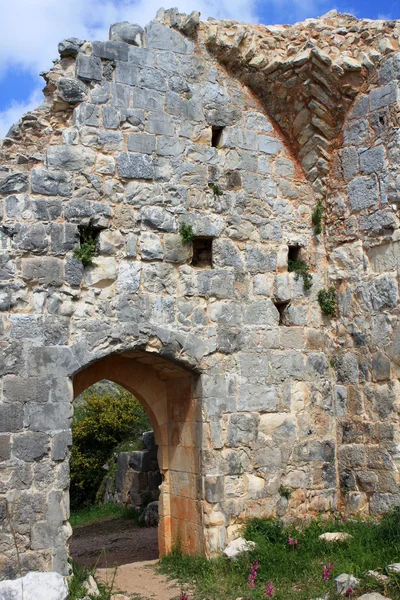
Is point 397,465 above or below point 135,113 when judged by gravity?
below

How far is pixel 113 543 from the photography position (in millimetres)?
10516

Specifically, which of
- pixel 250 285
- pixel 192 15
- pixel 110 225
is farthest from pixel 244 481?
pixel 192 15

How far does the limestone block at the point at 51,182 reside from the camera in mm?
7125

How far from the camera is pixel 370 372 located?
318 inches

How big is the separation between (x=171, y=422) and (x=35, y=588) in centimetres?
345

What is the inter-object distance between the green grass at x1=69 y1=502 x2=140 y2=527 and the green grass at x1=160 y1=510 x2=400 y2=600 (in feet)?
16.2

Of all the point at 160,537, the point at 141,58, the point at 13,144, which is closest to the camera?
the point at 13,144

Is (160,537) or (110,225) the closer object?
(110,225)

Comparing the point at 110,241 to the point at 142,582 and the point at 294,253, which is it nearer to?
the point at 294,253

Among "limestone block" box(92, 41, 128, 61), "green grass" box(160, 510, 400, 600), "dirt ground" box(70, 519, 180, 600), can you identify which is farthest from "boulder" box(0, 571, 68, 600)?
"limestone block" box(92, 41, 128, 61)

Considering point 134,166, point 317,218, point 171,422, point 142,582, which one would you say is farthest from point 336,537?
point 134,166

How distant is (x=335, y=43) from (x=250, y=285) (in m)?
3.12

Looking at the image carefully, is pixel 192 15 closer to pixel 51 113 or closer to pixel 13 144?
pixel 51 113

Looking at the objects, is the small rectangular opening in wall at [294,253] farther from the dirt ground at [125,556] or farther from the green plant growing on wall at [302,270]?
the dirt ground at [125,556]
